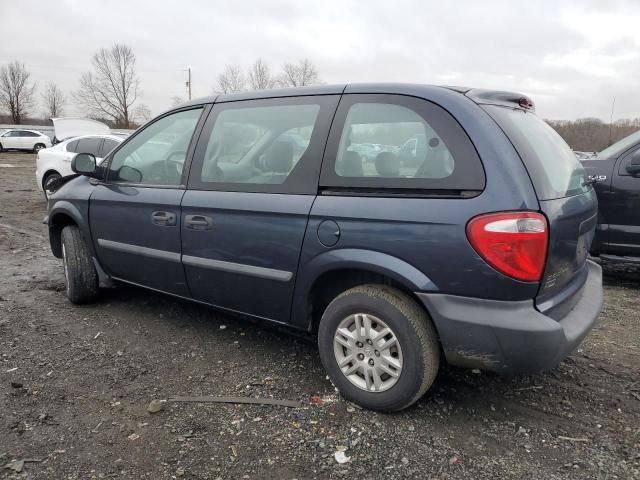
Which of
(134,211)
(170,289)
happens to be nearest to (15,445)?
(170,289)

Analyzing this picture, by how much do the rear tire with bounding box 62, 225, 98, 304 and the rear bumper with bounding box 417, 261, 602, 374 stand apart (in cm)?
296

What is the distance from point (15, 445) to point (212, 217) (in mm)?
1547

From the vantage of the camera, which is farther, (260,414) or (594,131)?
(594,131)

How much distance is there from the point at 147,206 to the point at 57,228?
1.53m

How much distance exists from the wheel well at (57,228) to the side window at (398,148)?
2.76m

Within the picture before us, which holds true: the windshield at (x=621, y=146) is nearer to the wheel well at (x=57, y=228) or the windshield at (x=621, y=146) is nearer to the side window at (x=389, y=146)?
the side window at (x=389, y=146)

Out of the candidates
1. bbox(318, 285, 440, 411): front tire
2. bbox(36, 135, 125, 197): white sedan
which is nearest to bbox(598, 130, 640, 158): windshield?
bbox(318, 285, 440, 411): front tire

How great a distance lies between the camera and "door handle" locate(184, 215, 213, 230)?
3.13 metres

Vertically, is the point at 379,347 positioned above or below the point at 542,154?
below

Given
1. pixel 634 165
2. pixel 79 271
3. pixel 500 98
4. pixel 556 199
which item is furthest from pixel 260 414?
pixel 634 165

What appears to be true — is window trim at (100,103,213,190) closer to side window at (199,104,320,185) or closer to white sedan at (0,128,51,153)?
side window at (199,104,320,185)

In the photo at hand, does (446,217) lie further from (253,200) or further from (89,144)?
(89,144)

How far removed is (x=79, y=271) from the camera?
4.11 metres

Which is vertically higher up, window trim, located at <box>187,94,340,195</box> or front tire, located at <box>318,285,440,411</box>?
window trim, located at <box>187,94,340,195</box>
